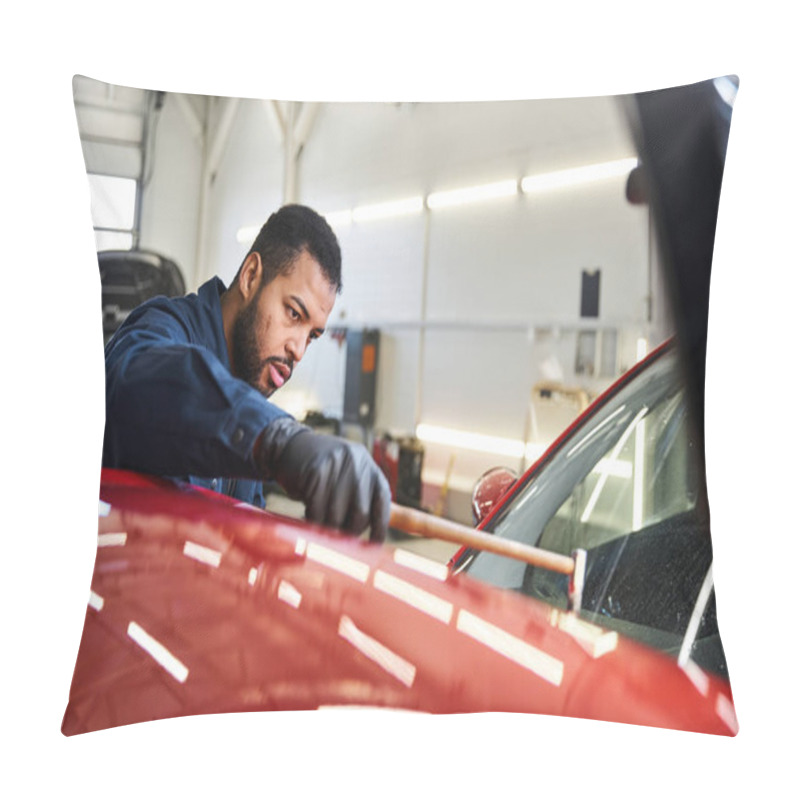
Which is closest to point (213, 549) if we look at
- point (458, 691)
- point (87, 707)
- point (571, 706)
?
point (87, 707)

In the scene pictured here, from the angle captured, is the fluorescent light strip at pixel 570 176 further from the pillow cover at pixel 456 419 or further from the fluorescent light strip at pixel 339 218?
the fluorescent light strip at pixel 339 218

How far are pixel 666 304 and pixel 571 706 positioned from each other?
1.87ft

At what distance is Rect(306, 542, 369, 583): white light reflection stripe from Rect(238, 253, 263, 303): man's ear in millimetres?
360

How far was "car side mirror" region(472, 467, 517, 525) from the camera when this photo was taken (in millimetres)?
1159

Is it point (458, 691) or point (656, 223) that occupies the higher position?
point (656, 223)

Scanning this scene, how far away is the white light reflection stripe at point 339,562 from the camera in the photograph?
113 cm

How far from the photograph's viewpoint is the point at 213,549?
44.5 inches

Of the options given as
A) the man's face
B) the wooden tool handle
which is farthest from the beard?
the wooden tool handle

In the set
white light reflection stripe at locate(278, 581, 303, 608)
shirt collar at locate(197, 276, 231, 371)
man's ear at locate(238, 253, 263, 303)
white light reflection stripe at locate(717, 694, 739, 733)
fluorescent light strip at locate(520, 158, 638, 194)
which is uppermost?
fluorescent light strip at locate(520, 158, 638, 194)

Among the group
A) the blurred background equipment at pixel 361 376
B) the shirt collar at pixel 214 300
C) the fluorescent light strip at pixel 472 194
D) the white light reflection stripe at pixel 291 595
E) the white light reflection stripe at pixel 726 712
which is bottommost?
the white light reflection stripe at pixel 726 712

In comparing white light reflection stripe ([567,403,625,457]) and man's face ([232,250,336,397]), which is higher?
man's face ([232,250,336,397])

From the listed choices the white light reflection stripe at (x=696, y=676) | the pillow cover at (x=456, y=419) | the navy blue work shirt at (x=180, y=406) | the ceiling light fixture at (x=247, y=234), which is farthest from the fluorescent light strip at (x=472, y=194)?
the white light reflection stripe at (x=696, y=676)

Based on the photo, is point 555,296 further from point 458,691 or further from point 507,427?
point 458,691

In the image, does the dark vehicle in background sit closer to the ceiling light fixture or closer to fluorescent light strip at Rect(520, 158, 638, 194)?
the ceiling light fixture
